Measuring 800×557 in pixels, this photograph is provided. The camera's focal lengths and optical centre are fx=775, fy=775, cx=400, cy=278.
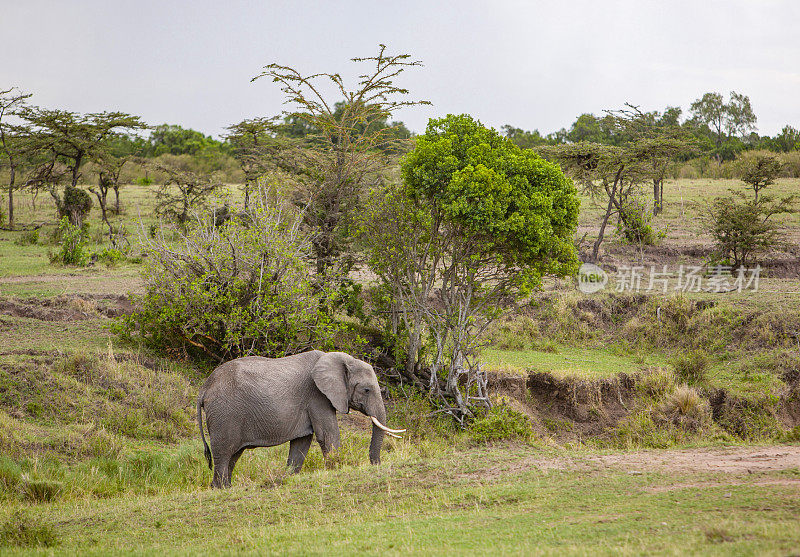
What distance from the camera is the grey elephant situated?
10469mm

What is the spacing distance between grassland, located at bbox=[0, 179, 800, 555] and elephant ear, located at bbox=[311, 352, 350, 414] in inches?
35.4

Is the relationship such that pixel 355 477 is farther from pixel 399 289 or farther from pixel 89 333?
pixel 89 333

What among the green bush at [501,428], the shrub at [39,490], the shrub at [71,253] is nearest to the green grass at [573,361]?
the green bush at [501,428]

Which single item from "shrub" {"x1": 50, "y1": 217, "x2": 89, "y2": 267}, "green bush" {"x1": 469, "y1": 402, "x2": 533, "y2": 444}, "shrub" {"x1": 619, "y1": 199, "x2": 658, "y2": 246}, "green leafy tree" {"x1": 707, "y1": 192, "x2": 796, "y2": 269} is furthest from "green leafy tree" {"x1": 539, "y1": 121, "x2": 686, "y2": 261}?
"shrub" {"x1": 50, "y1": 217, "x2": 89, "y2": 267}

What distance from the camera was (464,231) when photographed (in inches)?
585

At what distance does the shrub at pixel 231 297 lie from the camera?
581 inches

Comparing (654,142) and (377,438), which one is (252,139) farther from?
(377,438)

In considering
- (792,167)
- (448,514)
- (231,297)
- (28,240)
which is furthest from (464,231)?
(792,167)

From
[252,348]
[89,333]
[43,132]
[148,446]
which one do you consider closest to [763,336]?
[252,348]

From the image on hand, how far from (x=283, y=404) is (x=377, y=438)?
1.43 m

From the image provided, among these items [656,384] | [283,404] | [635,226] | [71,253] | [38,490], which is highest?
[635,226]

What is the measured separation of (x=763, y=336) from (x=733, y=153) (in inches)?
1654

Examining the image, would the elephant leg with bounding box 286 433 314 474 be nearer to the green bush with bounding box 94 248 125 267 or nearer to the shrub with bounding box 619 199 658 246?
the green bush with bounding box 94 248 125 267

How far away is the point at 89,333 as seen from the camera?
627 inches
